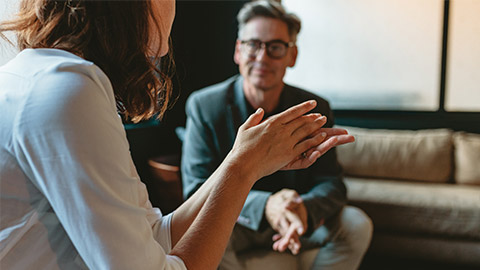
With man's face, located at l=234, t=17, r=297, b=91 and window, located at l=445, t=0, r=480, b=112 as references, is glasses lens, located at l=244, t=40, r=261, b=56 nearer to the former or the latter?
man's face, located at l=234, t=17, r=297, b=91

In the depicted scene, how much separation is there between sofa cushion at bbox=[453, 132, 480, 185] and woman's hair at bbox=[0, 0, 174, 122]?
2.65 meters

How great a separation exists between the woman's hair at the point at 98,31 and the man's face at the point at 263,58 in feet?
Answer: 3.51

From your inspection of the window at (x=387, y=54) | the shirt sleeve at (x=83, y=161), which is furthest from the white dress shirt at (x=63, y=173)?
the window at (x=387, y=54)

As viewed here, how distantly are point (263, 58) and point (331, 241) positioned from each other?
0.84 m

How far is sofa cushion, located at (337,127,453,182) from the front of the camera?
2848mm

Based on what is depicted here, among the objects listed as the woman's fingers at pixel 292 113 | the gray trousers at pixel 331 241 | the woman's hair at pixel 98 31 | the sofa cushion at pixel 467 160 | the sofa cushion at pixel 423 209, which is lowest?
the sofa cushion at pixel 423 209

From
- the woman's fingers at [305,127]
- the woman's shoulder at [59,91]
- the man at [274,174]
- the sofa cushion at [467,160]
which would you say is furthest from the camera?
the sofa cushion at [467,160]

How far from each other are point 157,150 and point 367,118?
176 centimetres

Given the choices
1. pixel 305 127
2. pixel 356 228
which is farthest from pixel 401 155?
pixel 305 127

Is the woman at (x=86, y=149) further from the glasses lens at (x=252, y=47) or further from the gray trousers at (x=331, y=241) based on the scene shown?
the glasses lens at (x=252, y=47)

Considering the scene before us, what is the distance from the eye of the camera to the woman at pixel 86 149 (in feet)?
1.82

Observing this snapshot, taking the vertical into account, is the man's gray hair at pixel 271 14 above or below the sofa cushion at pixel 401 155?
above

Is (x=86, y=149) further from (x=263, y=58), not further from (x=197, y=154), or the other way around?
(x=263, y=58)

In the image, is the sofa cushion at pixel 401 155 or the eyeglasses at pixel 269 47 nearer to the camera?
the eyeglasses at pixel 269 47
